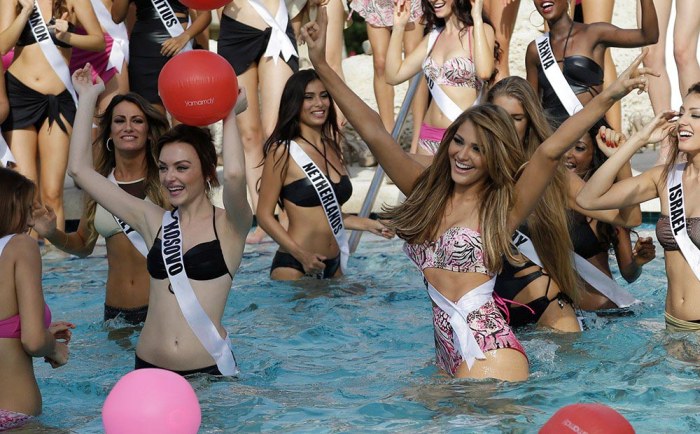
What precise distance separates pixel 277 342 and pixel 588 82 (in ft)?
8.76

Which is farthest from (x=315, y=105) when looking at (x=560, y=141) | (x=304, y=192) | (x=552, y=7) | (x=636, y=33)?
(x=560, y=141)

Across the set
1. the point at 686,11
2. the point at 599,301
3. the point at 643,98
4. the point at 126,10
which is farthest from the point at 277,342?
the point at 643,98

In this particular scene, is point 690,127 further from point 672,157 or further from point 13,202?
point 13,202

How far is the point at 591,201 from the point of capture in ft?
20.1

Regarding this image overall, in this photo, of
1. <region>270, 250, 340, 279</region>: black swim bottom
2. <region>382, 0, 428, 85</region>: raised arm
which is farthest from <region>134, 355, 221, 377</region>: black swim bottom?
<region>382, 0, 428, 85</region>: raised arm

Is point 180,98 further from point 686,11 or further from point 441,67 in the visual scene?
point 686,11

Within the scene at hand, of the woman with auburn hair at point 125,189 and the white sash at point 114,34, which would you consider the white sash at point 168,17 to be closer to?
the white sash at point 114,34

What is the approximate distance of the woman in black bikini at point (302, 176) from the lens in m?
7.88

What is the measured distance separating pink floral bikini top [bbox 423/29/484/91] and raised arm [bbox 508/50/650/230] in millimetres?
3453

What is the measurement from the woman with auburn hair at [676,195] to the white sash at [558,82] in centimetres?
176

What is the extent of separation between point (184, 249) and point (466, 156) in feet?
4.36

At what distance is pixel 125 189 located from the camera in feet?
22.2

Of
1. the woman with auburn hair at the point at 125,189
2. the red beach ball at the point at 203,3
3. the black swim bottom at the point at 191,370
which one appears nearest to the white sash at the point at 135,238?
the woman with auburn hair at the point at 125,189

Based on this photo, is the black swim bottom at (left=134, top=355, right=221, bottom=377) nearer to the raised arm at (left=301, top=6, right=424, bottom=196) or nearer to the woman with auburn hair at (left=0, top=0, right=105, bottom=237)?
the raised arm at (left=301, top=6, right=424, bottom=196)
